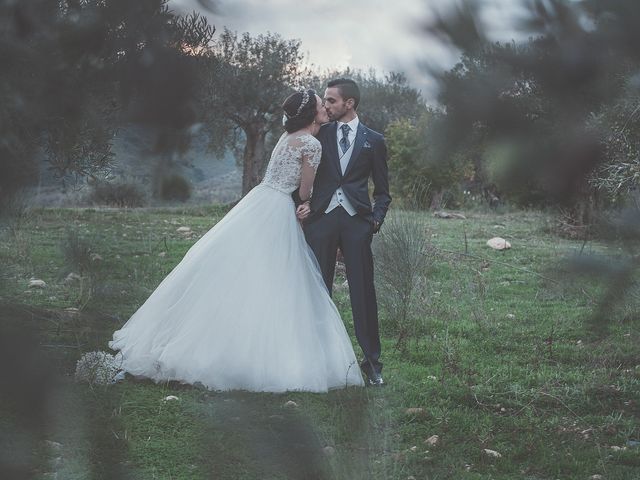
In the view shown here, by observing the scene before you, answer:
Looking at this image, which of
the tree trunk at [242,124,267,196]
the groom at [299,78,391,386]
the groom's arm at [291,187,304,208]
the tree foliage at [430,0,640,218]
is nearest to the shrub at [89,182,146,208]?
the tree foliage at [430,0,640,218]

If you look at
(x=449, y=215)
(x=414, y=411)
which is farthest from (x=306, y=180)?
(x=449, y=215)

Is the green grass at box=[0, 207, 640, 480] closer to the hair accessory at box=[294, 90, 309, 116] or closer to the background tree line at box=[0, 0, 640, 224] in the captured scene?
the background tree line at box=[0, 0, 640, 224]

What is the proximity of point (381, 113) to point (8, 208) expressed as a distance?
117 feet

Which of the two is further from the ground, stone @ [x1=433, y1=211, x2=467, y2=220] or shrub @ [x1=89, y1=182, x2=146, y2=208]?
stone @ [x1=433, y1=211, x2=467, y2=220]

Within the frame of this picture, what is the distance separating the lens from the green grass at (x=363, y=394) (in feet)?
3.01

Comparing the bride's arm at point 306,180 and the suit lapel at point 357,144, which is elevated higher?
the suit lapel at point 357,144

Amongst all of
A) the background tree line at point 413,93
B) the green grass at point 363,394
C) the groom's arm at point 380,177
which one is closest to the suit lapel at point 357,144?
the groom's arm at point 380,177

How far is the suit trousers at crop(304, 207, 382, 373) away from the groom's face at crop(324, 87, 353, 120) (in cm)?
63

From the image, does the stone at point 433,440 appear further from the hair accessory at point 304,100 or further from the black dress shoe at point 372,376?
the hair accessory at point 304,100

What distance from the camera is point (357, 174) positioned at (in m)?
5.43

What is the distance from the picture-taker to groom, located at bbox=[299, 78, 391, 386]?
543cm

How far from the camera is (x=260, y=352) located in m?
5.33

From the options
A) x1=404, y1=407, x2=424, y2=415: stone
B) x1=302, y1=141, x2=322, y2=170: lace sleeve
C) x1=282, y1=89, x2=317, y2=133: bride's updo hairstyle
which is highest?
x1=282, y1=89, x2=317, y2=133: bride's updo hairstyle

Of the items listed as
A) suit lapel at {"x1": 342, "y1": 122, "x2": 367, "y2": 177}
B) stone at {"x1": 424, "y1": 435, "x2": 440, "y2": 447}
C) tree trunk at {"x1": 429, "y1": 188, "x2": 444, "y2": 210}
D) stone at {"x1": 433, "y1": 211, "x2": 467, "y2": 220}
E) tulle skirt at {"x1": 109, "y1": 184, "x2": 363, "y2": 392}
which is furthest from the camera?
stone at {"x1": 433, "y1": 211, "x2": 467, "y2": 220}
